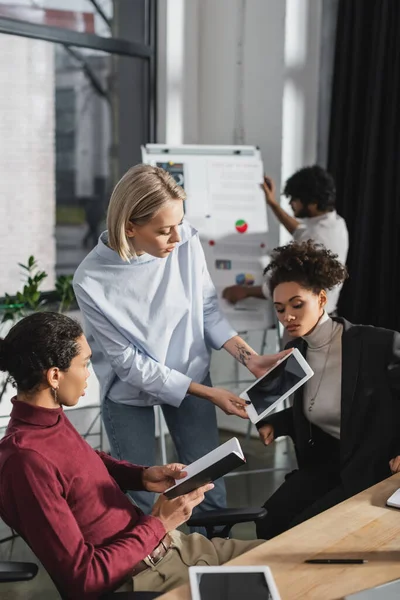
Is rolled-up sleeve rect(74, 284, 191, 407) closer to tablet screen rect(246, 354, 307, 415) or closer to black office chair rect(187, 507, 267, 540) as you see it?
tablet screen rect(246, 354, 307, 415)

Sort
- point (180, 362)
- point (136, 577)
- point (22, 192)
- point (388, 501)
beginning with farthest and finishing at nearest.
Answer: point (22, 192)
point (180, 362)
point (388, 501)
point (136, 577)


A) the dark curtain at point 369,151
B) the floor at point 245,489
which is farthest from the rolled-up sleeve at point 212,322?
the dark curtain at point 369,151

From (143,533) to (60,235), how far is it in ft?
9.67

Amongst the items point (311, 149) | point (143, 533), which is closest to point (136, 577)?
point (143, 533)

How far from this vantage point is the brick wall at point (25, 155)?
4.14 m

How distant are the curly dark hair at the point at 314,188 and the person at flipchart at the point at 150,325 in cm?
159

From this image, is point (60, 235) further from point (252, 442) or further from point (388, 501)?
point (388, 501)

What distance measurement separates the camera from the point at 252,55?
4590 millimetres

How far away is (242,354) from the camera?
8.53ft

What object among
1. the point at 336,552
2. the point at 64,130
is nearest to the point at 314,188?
the point at 64,130

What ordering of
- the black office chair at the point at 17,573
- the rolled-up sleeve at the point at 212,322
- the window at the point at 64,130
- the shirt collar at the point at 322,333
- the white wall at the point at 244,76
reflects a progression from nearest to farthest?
1. the black office chair at the point at 17,573
2. the shirt collar at the point at 322,333
3. the rolled-up sleeve at the point at 212,322
4. the window at the point at 64,130
5. the white wall at the point at 244,76

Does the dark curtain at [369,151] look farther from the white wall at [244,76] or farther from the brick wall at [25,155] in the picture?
the brick wall at [25,155]

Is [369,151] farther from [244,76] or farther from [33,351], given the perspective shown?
[33,351]

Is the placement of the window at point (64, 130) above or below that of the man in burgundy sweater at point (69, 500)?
above
